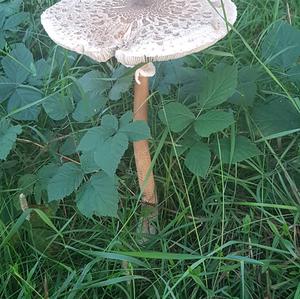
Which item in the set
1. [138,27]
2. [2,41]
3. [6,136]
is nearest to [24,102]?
[6,136]

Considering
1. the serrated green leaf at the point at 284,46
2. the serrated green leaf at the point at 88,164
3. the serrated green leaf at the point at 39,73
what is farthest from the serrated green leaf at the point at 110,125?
the serrated green leaf at the point at 284,46

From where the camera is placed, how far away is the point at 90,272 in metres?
1.54

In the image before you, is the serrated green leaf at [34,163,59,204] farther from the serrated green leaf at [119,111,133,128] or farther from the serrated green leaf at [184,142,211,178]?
the serrated green leaf at [184,142,211,178]

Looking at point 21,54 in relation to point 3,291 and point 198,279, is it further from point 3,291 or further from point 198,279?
point 198,279

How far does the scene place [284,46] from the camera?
5.77ft

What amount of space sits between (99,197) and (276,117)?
1.99 feet

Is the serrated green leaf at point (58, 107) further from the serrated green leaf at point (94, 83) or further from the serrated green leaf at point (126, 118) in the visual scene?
the serrated green leaf at point (126, 118)

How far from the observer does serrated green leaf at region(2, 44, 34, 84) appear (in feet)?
6.00

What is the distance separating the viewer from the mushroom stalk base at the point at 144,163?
1612 millimetres

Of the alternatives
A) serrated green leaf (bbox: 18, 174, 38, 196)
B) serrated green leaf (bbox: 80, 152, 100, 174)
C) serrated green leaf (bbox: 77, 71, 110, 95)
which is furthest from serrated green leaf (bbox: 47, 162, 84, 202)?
serrated green leaf (bbox: 77, 71, 110, 95)

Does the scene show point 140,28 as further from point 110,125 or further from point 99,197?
point 99,197

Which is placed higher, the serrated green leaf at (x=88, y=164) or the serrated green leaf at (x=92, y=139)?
the serrated green leaf at (x=92, y=139)

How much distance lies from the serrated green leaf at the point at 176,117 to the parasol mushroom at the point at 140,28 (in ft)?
0.38

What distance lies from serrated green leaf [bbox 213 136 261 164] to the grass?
64 mm
